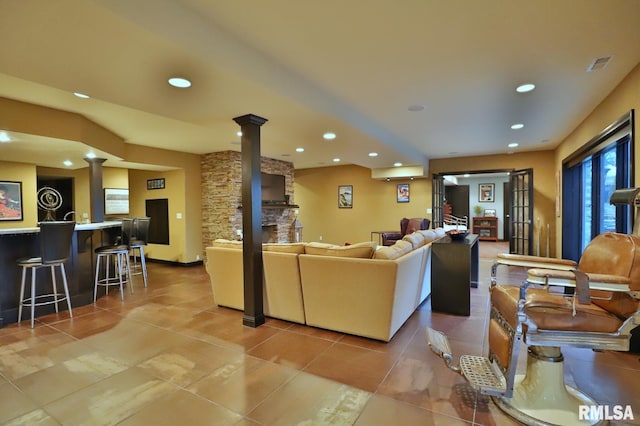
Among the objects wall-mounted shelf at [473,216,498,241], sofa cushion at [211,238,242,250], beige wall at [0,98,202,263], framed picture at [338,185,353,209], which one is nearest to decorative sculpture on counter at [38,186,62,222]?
beige wall at [0,98,202,263]

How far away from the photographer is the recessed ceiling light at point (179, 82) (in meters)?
2.48

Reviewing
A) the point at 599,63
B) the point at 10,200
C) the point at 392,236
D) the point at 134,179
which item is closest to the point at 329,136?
the point at 599,63

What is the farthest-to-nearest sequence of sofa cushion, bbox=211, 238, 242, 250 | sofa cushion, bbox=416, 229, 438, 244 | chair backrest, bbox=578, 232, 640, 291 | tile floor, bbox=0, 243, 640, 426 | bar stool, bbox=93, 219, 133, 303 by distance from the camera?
bar stool, bbox=93, 219, 133, 303 → sofa cushion, bbox=416, 229, 438, 244 → sofa cushion, bbox=211, 238, 242, 250 → tile floor, bbox=0, 243, 640, 426 → chair backrest, bbox=578, 232, 640, 291

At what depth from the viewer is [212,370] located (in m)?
2.43

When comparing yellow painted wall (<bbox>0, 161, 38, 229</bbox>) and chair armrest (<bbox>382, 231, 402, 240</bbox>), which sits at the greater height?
yellow painted wall (<bbox>0, 161, 38, 229</bbox>)

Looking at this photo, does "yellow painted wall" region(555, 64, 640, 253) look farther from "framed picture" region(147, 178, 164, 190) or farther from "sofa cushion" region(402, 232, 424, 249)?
"framed picture" region(147, 178, 164, 190)

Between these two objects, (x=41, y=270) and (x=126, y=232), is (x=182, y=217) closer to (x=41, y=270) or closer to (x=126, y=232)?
(x=126, y=232)

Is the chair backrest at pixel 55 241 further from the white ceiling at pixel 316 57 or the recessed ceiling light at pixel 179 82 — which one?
the recessed ceiling light at pixel 179 82

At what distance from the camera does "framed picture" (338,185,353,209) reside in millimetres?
9375

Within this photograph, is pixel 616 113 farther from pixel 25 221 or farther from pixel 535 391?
pixel 25 221

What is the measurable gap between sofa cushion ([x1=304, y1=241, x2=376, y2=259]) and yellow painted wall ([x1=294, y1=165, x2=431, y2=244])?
5.84 meters

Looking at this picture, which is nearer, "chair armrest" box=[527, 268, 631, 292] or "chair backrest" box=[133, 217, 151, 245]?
"chair armrest" box=[527, 268, 631, 292]

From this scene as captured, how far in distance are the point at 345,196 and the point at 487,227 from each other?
613 cm

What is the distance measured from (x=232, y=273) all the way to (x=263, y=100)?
6.80 feet
